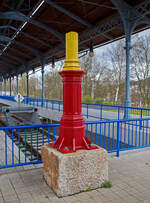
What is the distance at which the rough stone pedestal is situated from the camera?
312 centimetres

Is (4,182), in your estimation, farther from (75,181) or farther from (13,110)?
(13,110)

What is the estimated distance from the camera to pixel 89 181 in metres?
3.34

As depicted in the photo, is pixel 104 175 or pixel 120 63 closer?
pixel 104 175

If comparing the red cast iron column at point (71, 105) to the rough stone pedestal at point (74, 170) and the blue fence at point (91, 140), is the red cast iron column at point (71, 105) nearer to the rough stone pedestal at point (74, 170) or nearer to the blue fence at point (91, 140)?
the rough stone pedestal at point (74, 170)

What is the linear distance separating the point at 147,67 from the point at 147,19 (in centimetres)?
1384

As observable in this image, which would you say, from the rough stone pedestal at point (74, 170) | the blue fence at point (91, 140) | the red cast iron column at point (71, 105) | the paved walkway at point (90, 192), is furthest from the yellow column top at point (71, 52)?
the paved walkway at point (90, 192)

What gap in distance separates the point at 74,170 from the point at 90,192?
510 mm

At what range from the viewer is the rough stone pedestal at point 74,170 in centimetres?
312

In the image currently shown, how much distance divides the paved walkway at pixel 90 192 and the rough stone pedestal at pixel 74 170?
0.12 metres

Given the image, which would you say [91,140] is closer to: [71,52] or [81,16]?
[71,52]

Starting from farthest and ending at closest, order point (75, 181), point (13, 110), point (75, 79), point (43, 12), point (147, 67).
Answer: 1. point (147, 67)
2. point (13, 110)
3. point (43, 12)
4. point (75, 79)
5. point (75, 181)

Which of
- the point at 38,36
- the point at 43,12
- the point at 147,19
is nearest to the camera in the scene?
the point at 147,19

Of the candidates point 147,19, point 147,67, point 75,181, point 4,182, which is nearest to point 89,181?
point 75,181

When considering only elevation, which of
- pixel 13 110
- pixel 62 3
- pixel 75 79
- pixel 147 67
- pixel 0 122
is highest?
pixel 62 3
